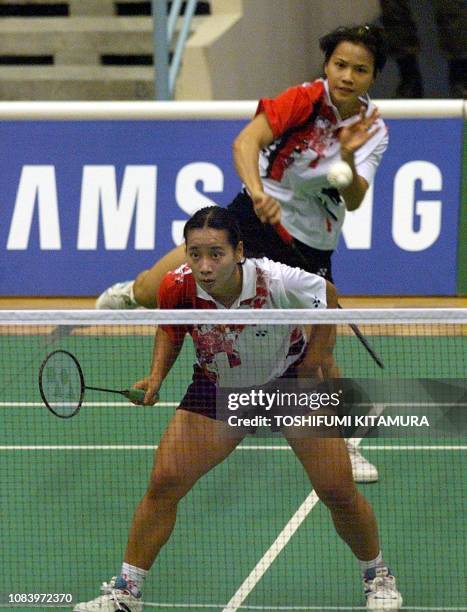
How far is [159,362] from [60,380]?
14.3 inches

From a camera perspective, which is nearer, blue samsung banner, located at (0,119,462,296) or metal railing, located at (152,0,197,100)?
blue samsung banner, located at (0,119,462,296)

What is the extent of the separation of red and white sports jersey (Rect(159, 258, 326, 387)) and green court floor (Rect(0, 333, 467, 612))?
2.12ft

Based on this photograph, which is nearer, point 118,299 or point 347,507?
point 347,507

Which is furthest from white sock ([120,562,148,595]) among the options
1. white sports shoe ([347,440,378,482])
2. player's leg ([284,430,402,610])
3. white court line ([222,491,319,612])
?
white sports shoe ([347,440,378,482])

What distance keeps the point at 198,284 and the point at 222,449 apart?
1.96 ft

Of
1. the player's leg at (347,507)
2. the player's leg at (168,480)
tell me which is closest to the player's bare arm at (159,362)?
the player's leg at (168,480)

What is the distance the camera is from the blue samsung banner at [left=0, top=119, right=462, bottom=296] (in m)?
10.1

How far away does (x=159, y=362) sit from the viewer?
16.4 feet

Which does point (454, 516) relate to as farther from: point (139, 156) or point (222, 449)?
point (139, 156)

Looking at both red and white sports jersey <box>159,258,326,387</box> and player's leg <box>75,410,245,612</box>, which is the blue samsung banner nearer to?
red and white sports jersey <box>159,258,326,387</box>

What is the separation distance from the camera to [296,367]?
16.4ft

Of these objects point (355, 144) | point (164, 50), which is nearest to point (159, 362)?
point (355, 144)

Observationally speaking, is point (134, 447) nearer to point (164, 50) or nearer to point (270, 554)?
point (270, 554)

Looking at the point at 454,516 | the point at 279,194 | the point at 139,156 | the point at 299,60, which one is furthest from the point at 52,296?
the point at 299,60
